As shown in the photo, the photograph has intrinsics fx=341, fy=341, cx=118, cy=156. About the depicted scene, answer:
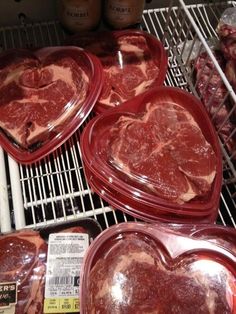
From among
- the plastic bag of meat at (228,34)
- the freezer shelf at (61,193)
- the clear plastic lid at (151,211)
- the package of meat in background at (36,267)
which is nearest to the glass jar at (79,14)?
the freezer shelf at (61,193)

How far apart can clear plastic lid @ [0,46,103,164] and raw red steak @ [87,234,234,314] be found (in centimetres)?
32

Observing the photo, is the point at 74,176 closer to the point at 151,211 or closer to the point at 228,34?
the point at 151,211

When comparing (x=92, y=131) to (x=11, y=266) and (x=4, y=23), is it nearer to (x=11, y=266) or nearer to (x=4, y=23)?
(x=11, y=266)

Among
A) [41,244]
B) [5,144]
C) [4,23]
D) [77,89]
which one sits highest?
[4,23]

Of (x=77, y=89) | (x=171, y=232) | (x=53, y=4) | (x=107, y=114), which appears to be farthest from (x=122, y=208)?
(x=53, y=4)

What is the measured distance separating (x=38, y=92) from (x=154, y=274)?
1.72 ft

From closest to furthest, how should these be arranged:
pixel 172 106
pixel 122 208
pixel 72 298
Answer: pixel 72 298, pixel 122 208, pixel 172 106

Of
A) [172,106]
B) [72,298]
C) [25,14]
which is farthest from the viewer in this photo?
[25,14]

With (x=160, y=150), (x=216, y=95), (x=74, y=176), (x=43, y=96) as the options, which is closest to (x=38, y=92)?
(x=43, y=96)

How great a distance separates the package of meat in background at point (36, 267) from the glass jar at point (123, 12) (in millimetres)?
585

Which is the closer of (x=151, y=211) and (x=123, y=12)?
(x=151, y=211)

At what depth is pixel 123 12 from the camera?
92cm

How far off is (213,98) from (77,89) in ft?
1.13

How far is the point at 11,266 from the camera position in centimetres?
64
